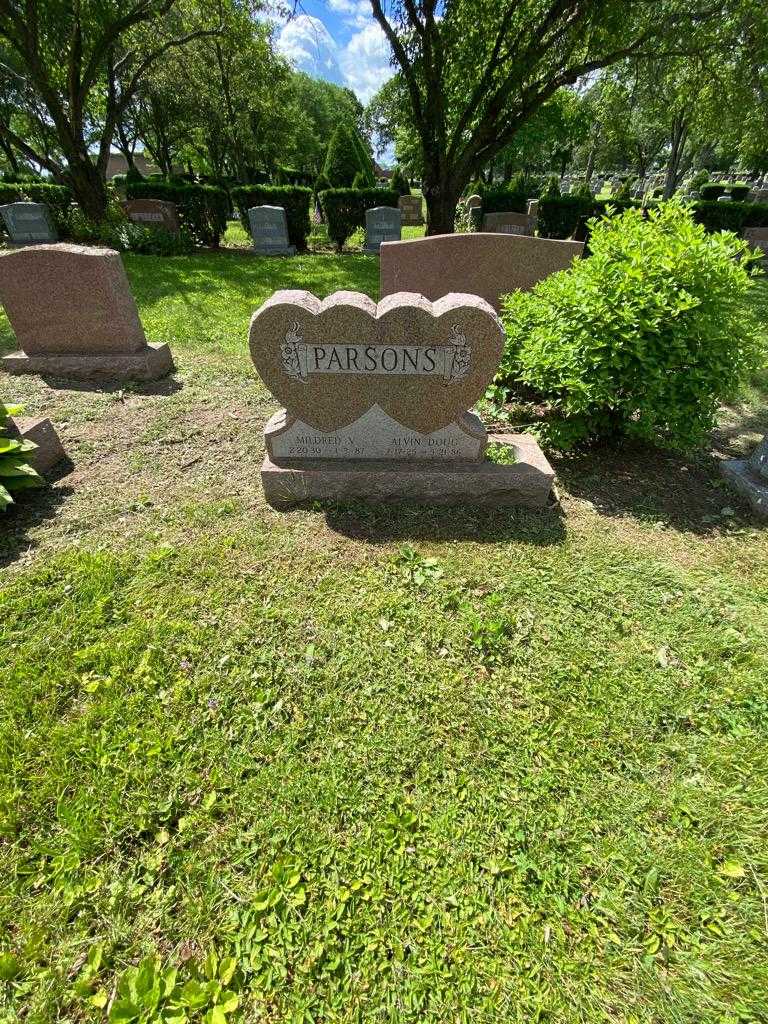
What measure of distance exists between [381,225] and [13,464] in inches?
503

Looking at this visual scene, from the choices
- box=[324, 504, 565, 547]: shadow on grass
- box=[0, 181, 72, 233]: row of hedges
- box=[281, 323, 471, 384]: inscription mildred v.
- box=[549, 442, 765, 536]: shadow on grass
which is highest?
box=[0, 181, 72, 233]: row of hedges

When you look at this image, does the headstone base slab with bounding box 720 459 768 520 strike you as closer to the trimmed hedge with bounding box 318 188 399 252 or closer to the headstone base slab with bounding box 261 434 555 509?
the headstone base slab with bounding box 261 434 555 509

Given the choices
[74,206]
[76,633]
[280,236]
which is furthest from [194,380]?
[74,206]

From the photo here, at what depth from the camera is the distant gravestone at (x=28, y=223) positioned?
40.6ft

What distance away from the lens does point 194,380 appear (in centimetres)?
568

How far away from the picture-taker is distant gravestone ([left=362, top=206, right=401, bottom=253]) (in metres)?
13.0

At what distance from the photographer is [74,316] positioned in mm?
5422

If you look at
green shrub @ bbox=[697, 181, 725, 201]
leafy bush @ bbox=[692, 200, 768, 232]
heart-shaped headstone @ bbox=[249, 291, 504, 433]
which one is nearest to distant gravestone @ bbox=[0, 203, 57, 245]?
heart-shaped headstone @ bbox=[249, 291, 504, 433]

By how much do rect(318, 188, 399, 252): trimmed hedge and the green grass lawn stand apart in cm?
1339

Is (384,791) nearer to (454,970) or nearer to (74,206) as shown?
(454,970)

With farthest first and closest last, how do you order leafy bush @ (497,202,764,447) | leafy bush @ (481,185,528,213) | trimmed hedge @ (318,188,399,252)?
leafy bush @ (481,185,528,213)
trimmed hedge @ (318,188,399,252)
leafy bush @ (497,202,764,447)

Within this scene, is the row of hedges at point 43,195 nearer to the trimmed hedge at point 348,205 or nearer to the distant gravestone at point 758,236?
the trimmed hedge at point 348,205

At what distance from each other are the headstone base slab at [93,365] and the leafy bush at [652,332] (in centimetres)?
435

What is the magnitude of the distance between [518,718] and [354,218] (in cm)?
1556
